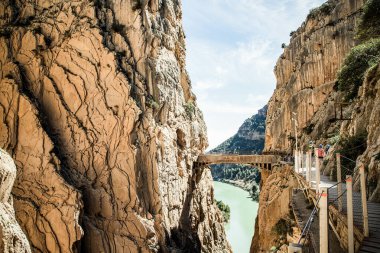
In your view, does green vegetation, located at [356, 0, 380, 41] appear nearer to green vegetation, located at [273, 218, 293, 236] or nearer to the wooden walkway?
the wooden walkway

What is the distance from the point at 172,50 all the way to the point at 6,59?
1523 centimetres

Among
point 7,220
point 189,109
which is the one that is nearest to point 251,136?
point 189,109

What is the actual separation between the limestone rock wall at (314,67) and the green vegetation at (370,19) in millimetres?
15748

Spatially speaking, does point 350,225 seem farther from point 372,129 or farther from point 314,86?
point 314,86

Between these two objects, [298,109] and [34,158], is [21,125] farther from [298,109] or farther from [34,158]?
[298,109]

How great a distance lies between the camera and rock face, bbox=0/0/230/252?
2042cm

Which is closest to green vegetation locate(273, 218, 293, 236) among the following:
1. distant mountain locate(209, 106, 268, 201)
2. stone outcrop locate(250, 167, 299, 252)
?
stone outcrop locate(250, 167, 299, 252)

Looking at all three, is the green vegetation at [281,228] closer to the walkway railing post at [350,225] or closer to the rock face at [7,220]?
the walkway railing post at [350,225]

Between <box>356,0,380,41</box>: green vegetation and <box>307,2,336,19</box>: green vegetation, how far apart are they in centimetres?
2606

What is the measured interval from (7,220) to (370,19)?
69.1 ft

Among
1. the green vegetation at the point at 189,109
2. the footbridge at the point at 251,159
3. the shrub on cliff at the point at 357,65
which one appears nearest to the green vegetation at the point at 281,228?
the footbridge at the point at 251,159

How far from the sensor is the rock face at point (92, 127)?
67.0ft

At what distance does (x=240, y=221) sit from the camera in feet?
223

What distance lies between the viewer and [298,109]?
4125 cm
